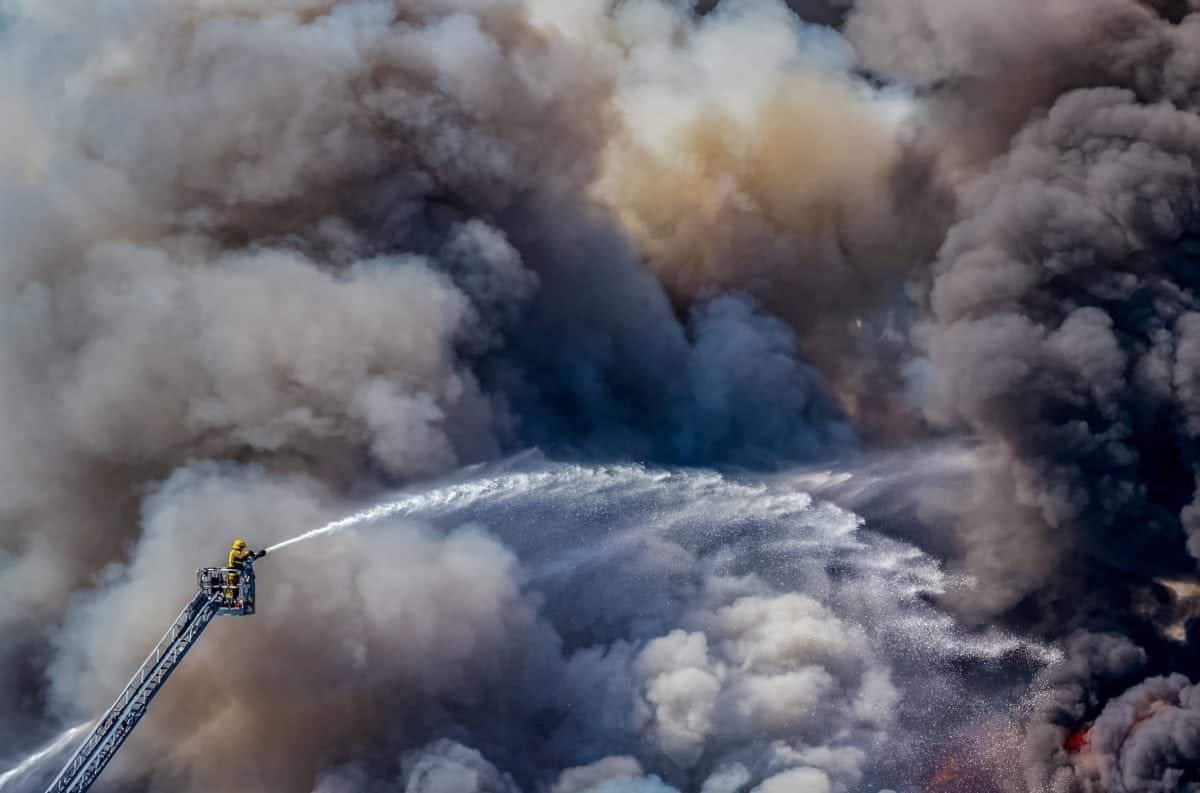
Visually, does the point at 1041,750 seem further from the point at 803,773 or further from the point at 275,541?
the point at 275,541

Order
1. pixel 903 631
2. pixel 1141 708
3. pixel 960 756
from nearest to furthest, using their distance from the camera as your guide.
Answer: pixel 1141 708 < pixel 960 756 < pixel 903 631

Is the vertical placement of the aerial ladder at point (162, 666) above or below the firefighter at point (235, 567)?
below

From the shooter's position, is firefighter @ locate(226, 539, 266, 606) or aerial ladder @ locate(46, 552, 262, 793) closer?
aerial ladder @ locate(46, 552, 262, 793)

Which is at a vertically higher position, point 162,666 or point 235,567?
point 235,567

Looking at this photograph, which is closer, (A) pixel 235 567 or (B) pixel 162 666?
(B) pixel 162 666

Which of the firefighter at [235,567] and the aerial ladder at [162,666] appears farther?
the firefighter at [235,567]

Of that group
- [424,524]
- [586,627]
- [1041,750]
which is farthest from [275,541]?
[1041,750]

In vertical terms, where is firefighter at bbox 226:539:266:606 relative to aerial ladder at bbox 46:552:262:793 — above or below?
above

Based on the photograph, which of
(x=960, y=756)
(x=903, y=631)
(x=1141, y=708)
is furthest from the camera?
(x=903, y=631)
